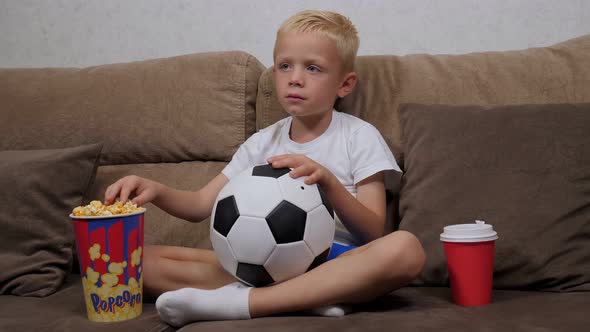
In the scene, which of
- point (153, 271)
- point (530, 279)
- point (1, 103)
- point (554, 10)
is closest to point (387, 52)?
point (554, 10)

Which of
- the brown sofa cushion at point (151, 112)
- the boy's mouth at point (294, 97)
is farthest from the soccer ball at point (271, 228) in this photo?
the brown sofa cushion at point (151, 112)

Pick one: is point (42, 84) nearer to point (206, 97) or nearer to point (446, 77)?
point (206, 97)

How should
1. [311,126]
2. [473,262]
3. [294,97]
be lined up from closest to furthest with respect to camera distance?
[473,262] → [294,97] → [311,126]

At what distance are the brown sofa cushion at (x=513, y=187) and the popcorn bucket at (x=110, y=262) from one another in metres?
0.62

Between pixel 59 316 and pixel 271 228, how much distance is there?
1.53 ft

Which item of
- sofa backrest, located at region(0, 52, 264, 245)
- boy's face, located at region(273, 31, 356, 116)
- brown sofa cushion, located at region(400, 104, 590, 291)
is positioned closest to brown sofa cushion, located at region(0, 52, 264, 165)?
sofa backrest, located at region(0, 52, 264, 245)

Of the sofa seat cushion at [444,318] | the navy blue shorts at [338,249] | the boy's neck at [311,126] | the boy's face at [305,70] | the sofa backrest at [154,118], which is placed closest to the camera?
the sofa seat cushion at [444,318]

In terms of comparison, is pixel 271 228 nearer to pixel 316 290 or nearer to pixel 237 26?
pixel 316 290

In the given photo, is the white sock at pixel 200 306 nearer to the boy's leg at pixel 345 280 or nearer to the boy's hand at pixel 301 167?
the boy's leg at pixel 345 280

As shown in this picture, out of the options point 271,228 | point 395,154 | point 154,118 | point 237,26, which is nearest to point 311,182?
point 271,228

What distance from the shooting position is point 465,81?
1.66 m

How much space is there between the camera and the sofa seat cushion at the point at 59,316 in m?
1.19

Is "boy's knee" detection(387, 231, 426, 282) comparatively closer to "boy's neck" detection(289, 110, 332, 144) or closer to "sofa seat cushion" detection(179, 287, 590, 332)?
"sofa seat cushion" detection(179, 287, 590, 332)

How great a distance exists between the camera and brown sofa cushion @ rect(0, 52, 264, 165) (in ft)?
5.83
